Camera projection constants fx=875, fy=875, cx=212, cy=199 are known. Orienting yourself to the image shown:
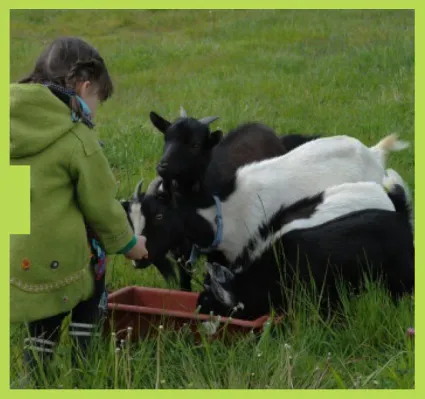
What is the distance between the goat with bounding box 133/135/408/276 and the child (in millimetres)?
1288

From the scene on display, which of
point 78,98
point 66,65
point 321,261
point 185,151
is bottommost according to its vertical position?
point 321,261

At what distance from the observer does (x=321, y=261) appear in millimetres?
4742

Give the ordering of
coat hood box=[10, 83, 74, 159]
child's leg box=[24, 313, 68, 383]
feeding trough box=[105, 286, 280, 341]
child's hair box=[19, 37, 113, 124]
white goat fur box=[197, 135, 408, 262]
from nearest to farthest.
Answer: coat hood box=[10, 83, 74, 159], child's leg box=[24, 313, 68, 383], child's hair box=[19, 37, 113, 124], feeding trough box=[105, 286, 280, 341], white goat fur box=[197, 135, 408, 262]

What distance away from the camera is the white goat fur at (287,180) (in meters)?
5.61

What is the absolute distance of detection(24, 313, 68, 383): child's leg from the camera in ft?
13.1

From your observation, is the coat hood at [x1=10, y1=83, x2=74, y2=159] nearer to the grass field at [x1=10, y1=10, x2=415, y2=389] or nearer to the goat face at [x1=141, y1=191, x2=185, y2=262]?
the grass field at [x1=10, y1=10, x2=415, y2=389]

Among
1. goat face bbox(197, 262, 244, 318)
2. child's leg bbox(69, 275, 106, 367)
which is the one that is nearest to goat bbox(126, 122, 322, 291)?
goat face bbox(197, 262, 244, 318)

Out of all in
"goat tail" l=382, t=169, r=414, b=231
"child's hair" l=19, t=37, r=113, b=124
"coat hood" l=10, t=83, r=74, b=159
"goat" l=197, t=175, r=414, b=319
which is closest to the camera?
"coat hood" l=10, t=83, r=74, b=159

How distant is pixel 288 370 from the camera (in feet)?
12.2

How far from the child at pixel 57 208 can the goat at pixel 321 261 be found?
941mm

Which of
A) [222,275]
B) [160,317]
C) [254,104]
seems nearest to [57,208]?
[160,317]

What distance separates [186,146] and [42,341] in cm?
199

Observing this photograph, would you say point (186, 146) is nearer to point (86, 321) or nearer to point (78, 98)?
point (78, 98)

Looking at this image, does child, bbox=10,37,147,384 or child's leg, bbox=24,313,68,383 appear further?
child's leg, bbox=24,313,68,383
